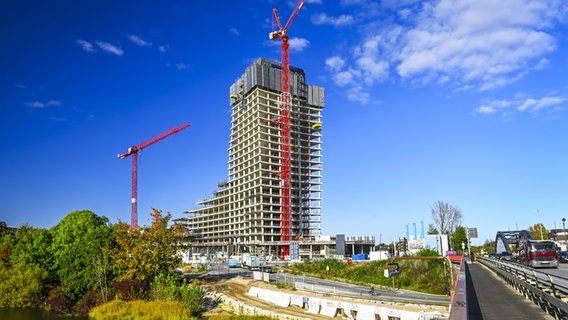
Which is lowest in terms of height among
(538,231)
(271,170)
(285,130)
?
(538,231)

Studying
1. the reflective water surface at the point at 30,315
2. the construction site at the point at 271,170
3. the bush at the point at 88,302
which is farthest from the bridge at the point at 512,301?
the construction site at the point at 271,170

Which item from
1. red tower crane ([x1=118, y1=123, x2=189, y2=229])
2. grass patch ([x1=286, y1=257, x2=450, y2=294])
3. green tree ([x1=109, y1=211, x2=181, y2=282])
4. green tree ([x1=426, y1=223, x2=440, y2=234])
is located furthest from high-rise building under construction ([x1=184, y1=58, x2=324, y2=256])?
green tree ([x1=109, y1=211, x2=181, y2=282])

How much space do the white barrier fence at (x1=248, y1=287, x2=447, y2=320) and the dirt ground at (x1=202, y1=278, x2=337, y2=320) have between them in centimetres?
64

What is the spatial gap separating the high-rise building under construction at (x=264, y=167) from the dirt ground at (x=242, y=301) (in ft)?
309

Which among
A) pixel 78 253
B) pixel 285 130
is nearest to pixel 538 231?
pixel 285 130

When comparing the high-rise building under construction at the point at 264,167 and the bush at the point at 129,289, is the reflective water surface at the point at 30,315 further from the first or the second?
the high-rise building under construction at the point at 264,167

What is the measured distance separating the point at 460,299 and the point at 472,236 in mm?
82385

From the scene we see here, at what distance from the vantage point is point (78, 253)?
45.9 m

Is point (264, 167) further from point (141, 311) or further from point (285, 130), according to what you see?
point (141, 311)

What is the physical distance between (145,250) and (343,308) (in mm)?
25846

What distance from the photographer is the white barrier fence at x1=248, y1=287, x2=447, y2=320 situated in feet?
84.0

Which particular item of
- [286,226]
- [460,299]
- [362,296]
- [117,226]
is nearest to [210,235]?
[286,226]

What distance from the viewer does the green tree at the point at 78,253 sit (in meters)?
44.1

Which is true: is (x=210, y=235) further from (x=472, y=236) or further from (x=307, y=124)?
(x=472, y=236)
